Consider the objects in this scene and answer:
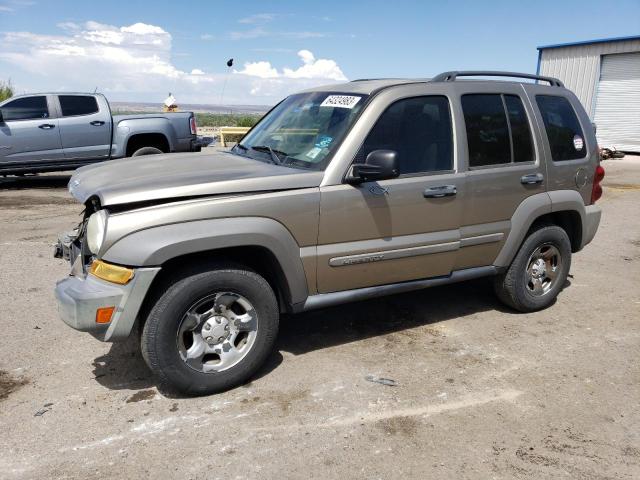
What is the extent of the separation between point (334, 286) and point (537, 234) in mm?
2033

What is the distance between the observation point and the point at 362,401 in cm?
348

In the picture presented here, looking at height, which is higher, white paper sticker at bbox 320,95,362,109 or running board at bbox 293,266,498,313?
white paper sticker at bbox 320,95,362,109

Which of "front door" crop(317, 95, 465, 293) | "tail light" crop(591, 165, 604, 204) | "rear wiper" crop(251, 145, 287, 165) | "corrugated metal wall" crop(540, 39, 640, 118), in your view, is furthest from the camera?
"corrugated metal wall" crop(540, 39, 640, 118)

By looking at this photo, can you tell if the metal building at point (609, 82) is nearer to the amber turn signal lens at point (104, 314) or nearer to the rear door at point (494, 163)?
the rear door at point (494, 163)

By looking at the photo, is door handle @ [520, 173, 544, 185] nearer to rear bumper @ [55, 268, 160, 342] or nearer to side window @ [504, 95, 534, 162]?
side window @ [504, 95, 534, 162]

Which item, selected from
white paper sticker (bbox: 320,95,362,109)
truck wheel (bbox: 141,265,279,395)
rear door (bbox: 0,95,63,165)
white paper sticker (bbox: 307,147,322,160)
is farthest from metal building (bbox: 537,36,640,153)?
truck wheel (bbox: 141,265,279,395)

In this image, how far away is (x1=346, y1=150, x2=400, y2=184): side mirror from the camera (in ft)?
11.7

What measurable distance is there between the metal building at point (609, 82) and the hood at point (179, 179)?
20.8 m

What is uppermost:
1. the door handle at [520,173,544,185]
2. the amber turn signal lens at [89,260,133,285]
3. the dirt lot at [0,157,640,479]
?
the door handle at [520,173,544,185]

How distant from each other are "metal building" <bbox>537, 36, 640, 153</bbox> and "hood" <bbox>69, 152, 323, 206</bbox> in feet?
68.4

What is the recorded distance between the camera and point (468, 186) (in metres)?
4.22

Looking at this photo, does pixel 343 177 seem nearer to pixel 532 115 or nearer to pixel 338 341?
pixel 338 341

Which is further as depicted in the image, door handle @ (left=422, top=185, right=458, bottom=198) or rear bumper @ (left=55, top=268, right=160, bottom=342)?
door handle @ (left=422, top=185, right=458, bottom=198)

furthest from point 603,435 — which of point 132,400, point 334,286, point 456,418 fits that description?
point 132,400
